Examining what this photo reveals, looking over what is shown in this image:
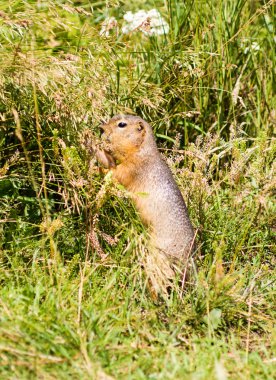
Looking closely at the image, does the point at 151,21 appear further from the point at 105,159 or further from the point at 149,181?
the point at 149,181

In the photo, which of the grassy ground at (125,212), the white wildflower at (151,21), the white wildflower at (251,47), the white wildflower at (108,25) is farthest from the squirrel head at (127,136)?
the white wildflower at (251,47)

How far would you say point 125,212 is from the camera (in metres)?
3.79

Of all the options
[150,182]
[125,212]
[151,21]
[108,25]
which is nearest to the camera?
[125,212]

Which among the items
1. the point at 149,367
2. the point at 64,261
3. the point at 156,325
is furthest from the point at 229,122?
the point at 149,367

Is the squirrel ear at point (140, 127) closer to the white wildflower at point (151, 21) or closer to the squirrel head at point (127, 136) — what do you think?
the squirrel head at point (127, 136)

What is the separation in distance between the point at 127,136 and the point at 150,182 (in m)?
0.35

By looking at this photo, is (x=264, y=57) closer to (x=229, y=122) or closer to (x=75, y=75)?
(x=229, y=122)

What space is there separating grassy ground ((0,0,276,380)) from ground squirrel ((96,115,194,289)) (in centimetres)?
13

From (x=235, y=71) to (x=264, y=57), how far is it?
14.0 inches

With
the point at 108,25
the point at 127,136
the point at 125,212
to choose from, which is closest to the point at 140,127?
the point at 127,136

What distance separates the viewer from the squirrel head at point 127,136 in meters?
4.34

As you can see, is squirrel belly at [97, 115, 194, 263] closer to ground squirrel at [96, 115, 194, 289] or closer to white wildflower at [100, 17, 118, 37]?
ground squirrel at [96, 115, 194, 289]

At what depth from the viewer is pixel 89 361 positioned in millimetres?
2893

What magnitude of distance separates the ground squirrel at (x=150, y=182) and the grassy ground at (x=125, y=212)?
0.42ft
